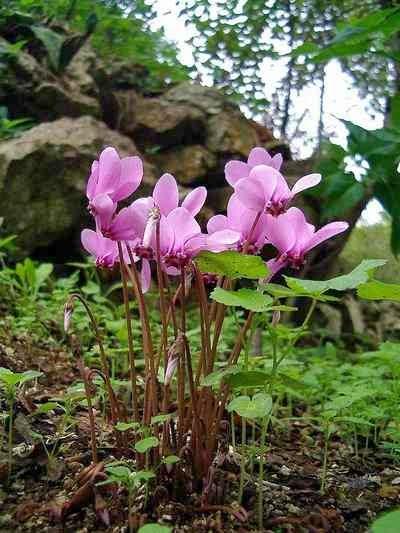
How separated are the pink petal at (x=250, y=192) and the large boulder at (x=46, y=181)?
3.03 metres

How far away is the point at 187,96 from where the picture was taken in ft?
17.9

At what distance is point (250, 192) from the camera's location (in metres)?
1.10

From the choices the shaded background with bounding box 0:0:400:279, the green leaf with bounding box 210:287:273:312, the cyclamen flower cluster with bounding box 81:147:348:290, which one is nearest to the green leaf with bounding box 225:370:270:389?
the green leaf with bounding box 210:287:273:312

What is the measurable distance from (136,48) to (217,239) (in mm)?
5120

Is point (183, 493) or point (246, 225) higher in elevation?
point (246, 225)

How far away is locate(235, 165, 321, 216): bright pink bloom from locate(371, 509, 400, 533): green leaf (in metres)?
0.57

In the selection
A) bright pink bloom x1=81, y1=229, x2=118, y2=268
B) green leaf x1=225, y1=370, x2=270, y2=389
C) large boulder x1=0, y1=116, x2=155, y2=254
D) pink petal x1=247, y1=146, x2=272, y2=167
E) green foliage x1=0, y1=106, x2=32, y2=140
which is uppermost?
pink petal x1=247, y1=146, x2=272, y2=167

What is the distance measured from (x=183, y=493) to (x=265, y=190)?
23.7 inches

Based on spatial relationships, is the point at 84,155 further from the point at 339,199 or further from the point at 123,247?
the point at 123,247

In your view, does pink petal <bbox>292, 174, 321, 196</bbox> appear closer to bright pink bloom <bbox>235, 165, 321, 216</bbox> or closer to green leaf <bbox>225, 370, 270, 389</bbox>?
bright pink bloom <bbox>235, 165, 321, 216</bbox>

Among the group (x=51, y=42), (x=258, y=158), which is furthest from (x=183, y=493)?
(x=51, y=42)

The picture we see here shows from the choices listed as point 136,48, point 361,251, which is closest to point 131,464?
point 136,48

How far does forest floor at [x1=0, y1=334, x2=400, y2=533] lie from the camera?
3.72 feet

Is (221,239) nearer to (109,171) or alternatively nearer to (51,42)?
(109,171)
